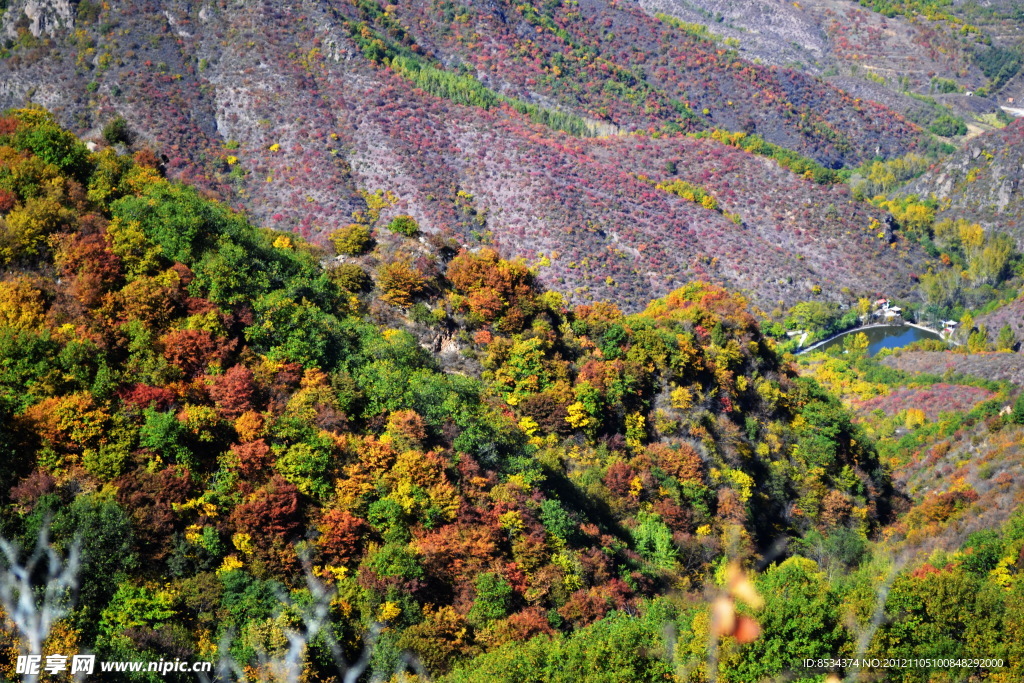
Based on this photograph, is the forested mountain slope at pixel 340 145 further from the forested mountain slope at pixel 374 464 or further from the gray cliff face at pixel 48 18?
the forested mountain slope at pixel 374 464

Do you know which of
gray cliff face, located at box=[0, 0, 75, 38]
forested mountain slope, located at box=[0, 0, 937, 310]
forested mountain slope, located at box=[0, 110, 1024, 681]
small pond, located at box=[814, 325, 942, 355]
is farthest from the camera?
small pond, located at box=[814, 325, 942, 355]

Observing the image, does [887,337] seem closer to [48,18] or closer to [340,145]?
[340,145]

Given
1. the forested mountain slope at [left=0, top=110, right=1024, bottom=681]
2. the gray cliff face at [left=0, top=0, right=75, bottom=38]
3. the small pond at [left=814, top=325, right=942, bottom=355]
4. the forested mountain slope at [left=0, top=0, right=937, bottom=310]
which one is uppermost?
the forested mountain slope at [left=0, top=110, right=1024, bottom=681]

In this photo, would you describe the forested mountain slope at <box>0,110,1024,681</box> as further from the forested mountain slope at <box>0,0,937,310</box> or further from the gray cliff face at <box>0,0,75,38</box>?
the gray cliff face at <box>0,0,75,38</box>

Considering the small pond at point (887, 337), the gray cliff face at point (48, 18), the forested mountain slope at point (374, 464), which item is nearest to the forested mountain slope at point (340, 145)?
the gray cliff face at point (48, 18)

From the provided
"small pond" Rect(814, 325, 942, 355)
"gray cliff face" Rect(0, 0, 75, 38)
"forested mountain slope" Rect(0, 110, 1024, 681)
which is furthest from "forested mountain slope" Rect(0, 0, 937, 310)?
"forested mountain slope" Rect(0, 110, 1024, 681)

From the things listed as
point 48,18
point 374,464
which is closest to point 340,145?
point 48,18

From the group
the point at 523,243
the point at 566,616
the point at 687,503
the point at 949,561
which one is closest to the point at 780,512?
the point at 687,503

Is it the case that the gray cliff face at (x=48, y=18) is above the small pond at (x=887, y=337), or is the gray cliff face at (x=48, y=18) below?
above
